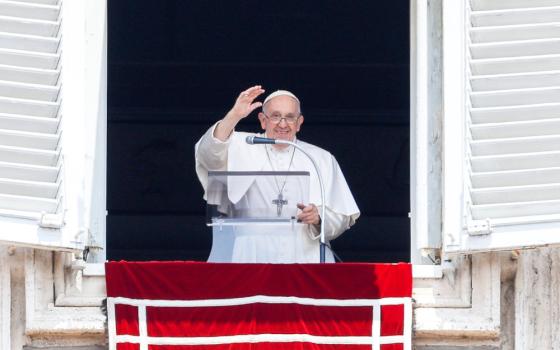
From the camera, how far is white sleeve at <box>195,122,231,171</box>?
1066cm

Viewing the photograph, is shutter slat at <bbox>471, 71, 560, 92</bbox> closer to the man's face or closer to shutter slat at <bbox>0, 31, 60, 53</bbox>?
the man's face

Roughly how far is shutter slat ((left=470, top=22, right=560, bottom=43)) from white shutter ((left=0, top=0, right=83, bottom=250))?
1.50m

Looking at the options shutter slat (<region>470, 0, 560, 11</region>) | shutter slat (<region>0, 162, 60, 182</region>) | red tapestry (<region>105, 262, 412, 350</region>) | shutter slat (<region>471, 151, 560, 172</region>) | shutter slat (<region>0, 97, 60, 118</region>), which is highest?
shutter slat (<region>470, 0, 560, 11</region>)

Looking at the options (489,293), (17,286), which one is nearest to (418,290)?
(489,293)

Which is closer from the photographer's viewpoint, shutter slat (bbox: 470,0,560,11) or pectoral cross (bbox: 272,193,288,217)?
shutter slat (bbox: 470,0,560,11)

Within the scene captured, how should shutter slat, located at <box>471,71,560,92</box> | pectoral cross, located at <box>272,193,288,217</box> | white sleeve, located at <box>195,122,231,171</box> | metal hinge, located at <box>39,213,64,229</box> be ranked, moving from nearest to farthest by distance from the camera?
metal hinge, located at <box>39,213,64,229</box>
shutter slat, located at <box>471,71,560,92</box>
pectoral cross, located at <box>272,193,288,217</box>
white sleeve, located at <box>195,122,231,171</box>

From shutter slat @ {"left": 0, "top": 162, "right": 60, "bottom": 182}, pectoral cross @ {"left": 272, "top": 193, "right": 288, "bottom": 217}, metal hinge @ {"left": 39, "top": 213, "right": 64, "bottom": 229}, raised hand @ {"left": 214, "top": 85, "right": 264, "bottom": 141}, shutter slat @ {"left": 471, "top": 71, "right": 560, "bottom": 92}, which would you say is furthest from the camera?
pectoral cross @ {"left": 272, "top": 193, "right": 288, "bottom": 217}

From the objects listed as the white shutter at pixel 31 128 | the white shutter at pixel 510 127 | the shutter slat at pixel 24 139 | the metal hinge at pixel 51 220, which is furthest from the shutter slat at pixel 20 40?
the white shutter at pixel 510 127

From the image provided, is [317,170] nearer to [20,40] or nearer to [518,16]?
[518,16]

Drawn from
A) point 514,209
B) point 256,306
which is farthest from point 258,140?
point 514,209

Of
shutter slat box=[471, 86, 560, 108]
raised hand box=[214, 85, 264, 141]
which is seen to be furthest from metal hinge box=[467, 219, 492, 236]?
raised hand box=[214, 85, 264, 141]

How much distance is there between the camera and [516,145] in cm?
1019

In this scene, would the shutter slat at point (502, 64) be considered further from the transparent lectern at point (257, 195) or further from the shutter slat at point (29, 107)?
the shutter slat at point (29, 107)

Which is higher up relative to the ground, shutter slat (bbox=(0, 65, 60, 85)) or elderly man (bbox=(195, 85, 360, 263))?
shutter slat (bbox=(0, 65, 60, 85))
